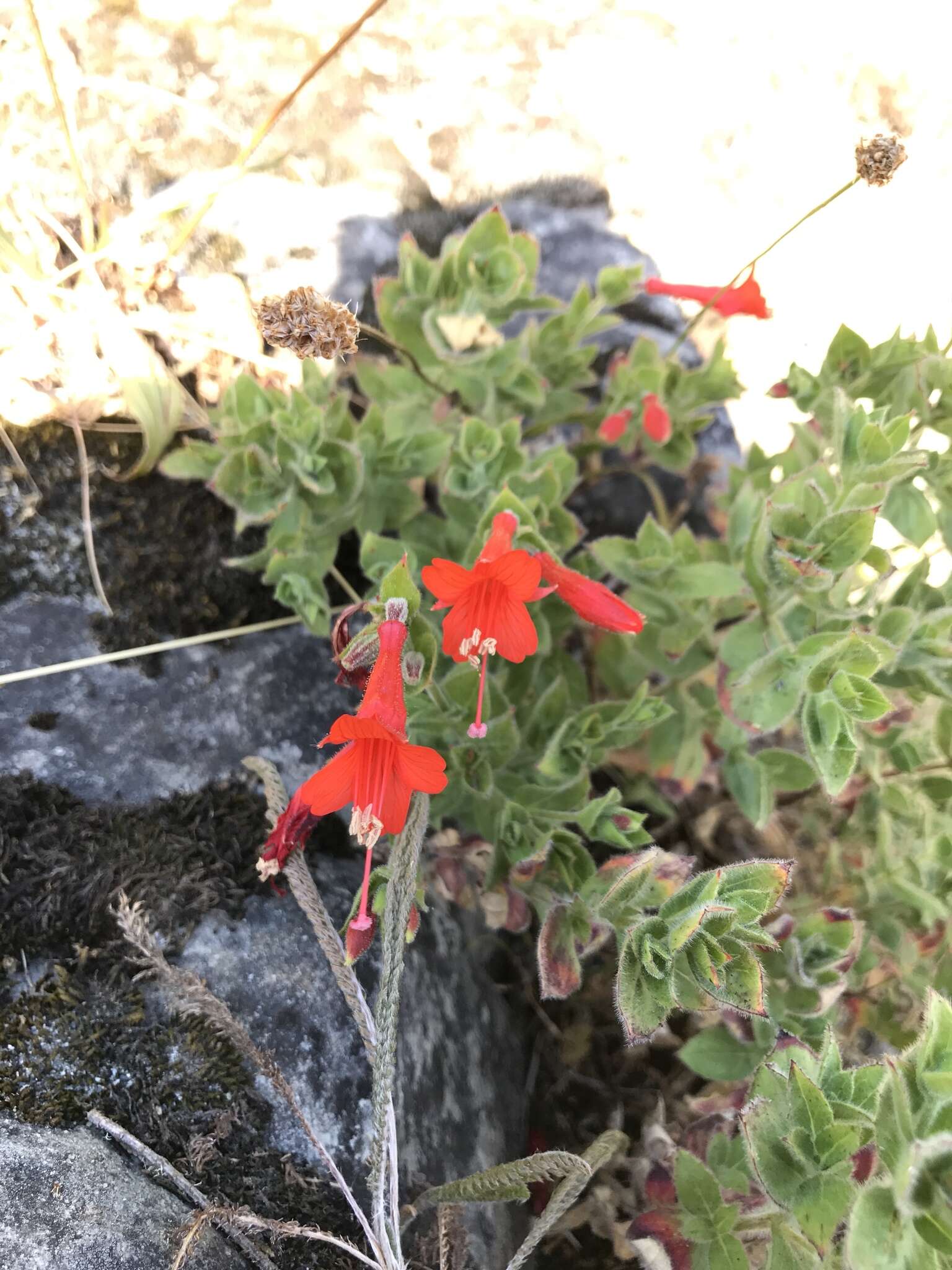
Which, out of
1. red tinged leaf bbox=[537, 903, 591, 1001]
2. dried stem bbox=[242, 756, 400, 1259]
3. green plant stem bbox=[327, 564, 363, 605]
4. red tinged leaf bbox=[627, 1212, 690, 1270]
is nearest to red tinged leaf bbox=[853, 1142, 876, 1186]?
red tinged leaf bbox=[627, 1212, 690, 1270]

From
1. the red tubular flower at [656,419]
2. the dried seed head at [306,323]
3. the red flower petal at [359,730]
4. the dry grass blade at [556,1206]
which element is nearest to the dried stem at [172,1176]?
the dry grass blade at [556,1206]

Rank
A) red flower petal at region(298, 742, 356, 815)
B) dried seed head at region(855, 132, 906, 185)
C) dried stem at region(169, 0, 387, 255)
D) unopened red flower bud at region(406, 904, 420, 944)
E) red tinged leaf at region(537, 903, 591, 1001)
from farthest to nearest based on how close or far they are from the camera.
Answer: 1. dried stem at region(169, 0, 387, 255)
2. dried seed head at region(855, 132, 906, 185)
3. red tinged leaf at region(537, 903, 591, 1001)
4. unopened red flower bud at region(406, 904, 420, 944)
5. red flower petal at region(298, 742, 356, 815)

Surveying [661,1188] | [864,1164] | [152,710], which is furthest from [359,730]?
[661,1188]

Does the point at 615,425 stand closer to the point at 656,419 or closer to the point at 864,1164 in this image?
the point at 656,419

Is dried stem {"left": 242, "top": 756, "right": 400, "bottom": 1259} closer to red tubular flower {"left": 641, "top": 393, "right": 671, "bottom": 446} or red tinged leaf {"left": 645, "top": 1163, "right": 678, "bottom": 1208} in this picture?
red tinged leaf {"left": 645, "top": 1163, "right": 678, "bottom": 1208}

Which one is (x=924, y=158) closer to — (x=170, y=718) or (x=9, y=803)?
(x=170, y=718)

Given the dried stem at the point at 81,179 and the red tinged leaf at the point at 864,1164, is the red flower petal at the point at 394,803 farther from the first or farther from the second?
the dried stem at the point at 81,179
